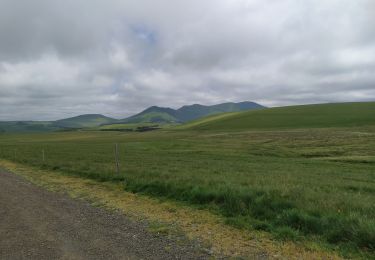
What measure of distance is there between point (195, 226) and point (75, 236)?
3016 mm

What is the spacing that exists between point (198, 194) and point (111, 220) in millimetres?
3332

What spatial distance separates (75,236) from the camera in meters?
8.12

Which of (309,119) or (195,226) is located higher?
(195,226)

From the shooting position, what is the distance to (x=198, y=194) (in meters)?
11.7

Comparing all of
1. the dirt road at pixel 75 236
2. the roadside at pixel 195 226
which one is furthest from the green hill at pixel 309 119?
the dirt road at pixel 75 236

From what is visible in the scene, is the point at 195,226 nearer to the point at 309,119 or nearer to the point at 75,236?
the point at 75,236

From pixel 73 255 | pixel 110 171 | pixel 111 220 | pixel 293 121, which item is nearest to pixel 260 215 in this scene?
pixel 111 220

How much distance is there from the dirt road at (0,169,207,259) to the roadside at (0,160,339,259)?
0.49 m

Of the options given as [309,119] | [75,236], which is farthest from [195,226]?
[309,119]

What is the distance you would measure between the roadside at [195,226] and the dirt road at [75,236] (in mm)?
493

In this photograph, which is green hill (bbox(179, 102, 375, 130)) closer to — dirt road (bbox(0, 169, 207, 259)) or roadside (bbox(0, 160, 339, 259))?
roadside (bbox(0, 160, 339, 259))

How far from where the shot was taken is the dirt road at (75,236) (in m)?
6.97

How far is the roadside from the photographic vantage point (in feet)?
22.6

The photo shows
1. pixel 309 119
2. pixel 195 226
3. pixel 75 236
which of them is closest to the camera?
pixel 75 236
